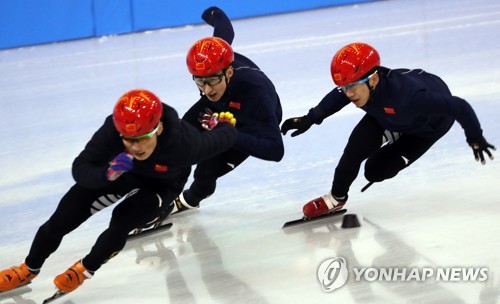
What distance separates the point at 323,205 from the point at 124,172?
4.87ft

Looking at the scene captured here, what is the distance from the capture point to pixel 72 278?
361 centimetres

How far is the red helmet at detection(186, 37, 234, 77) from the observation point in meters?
4.17

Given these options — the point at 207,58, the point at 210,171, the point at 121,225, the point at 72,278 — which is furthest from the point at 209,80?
the point at 72,278

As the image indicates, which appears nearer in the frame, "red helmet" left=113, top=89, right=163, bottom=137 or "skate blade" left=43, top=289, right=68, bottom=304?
"red helmet" left=113, top=89, right=163, bottom=137

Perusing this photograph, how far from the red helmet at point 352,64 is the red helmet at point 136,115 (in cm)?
110

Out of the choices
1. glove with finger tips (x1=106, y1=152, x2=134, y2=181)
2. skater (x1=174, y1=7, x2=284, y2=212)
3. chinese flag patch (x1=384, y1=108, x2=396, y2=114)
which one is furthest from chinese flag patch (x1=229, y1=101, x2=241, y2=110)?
glove with finger tips (x1=106, y1=152, x2=134, y2=181)

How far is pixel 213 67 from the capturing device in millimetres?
4199

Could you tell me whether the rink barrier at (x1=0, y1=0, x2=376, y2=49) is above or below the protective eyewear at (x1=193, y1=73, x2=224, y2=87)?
above

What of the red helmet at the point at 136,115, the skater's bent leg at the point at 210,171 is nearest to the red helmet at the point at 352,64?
the skater's bent leg at the point at 210,171

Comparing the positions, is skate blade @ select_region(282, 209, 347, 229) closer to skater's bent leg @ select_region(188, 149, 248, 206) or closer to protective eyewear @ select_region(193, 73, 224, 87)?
skater's bent leg @ select_region(188, 149, 248, 206)

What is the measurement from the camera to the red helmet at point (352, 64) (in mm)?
4035

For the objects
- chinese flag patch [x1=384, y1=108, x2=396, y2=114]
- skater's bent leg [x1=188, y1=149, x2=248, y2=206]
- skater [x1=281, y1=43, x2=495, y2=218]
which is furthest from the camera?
skater's bent leg [x1=188, y1=149, x2=248, y2=206]

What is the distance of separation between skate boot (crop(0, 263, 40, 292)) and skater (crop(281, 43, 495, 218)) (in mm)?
1650

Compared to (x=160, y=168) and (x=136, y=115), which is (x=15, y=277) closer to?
(x=160, y=168)
